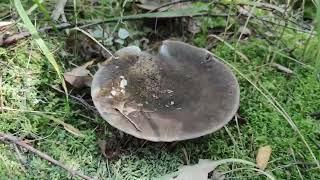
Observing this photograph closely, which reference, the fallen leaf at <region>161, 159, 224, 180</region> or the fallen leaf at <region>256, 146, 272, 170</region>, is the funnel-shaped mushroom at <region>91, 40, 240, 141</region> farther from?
the fallen leaf at <region>256, 146, 272, 170</region>

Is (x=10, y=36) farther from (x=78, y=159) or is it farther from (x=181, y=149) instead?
(x=181, y=149)

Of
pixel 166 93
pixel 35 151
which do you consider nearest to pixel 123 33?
pixel 166 93

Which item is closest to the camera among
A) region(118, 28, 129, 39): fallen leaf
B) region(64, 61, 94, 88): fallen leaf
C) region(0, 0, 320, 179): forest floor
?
region(0, 0, 320, 179): forest floor

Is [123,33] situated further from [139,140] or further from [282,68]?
[282,68]

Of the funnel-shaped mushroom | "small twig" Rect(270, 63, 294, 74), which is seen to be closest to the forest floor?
"small twig" Rect(270, 63, 294, 74)

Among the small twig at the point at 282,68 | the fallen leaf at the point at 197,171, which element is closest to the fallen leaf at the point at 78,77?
the fallen leaf at the point at 197,171
